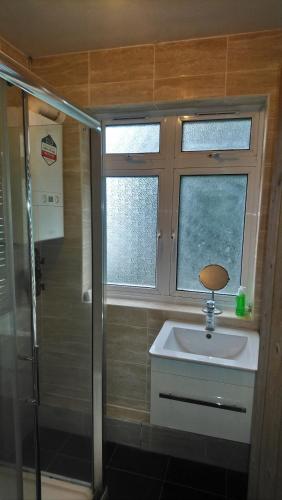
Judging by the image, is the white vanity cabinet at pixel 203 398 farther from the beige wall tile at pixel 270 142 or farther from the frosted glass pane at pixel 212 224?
the beige wall tile at pixel 270 142

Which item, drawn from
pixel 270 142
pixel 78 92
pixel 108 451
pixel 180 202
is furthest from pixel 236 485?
pixel 78 92

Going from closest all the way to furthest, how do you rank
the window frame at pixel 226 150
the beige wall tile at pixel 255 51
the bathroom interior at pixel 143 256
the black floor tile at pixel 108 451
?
the bathroom interior at pixel 143 256, the beige wall tile at pixel 255 51, the window frame at pixel 226 150, the black floor tile at pixel 108 451

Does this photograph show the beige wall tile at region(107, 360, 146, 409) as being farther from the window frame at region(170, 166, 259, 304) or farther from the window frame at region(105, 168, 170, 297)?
the window frame at region(170, 166, 259, 304)

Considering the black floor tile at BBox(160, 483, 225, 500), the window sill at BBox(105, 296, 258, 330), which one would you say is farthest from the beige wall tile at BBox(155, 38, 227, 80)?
the black floor tile at BBox(160, 483, 225, 500)

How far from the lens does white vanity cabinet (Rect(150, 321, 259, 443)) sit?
136 centimetres

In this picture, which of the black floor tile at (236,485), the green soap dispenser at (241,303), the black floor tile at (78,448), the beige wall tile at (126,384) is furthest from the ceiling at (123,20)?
the black floor tile at (236,485)

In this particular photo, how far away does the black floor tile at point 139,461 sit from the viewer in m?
1.75

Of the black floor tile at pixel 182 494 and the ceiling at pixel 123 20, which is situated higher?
the ceiling at pixel 123 20

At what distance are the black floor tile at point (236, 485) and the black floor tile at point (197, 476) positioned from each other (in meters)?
0.03

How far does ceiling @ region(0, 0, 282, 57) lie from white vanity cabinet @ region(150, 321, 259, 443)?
1.57 metres

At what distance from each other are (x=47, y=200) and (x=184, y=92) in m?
0.96

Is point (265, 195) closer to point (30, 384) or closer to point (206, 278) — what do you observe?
point (206, 278)

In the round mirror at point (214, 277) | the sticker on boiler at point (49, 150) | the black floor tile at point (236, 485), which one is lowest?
the black floor tile at point (236, 485)

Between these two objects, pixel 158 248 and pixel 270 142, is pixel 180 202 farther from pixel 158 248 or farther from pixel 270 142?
pixel 270 142
